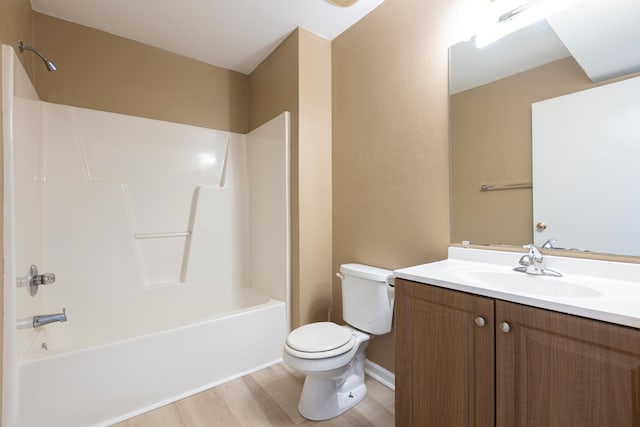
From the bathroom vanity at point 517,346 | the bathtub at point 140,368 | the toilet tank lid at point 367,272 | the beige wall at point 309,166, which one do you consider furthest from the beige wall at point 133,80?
the bathroom vanity at point 517,346

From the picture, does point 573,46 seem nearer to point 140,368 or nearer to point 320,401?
point 320,401

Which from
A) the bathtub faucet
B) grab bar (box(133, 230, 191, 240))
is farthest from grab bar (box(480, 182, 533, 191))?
grab bar (box(133, 230, 191, 240))

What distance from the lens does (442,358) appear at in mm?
1001

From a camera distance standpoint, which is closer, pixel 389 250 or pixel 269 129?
pixel 389 250

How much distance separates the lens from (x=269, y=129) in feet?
7.70

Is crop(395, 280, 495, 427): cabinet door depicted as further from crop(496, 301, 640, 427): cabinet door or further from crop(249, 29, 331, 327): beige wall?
crop(249, 29, 331, 327): beige wall

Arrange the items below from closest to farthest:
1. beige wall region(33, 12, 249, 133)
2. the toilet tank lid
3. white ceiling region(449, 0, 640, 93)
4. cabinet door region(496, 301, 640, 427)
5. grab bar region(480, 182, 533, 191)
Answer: cabinet door region(496, 301, 640, 427), white ceiling region(449, 0, 640, 93), grab bar region(480, 182, 533, 191), the toilet tank lid, beige wall region(33, 12, 249, 133)

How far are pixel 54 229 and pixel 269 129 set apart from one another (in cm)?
164

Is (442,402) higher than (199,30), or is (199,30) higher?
(199,30)

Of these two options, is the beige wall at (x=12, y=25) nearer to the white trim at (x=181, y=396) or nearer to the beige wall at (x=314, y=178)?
the white trim at (x=181, y=396)

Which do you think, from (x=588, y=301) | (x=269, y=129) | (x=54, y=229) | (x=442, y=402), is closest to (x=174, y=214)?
(x=54, y=229)

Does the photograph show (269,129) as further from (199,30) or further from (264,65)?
(199,30)

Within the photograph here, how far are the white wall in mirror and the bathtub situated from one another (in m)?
1.76

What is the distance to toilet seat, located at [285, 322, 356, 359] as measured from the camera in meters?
1.44
